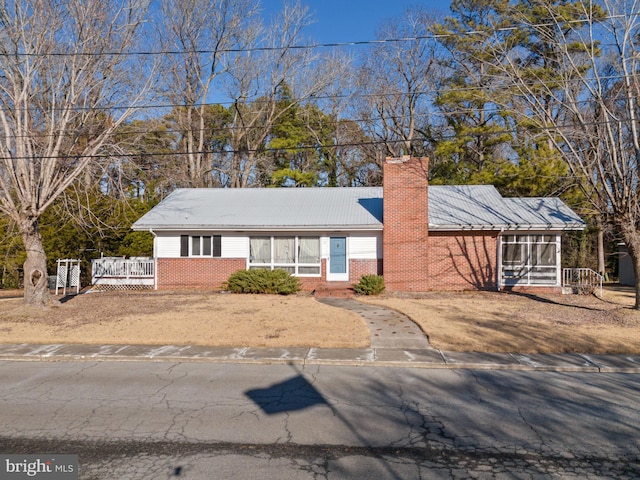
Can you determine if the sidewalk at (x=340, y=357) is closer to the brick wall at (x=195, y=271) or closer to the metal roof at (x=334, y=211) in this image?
the metal roof at (x=334, y=211)

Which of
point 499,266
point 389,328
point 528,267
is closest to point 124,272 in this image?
point 389,328

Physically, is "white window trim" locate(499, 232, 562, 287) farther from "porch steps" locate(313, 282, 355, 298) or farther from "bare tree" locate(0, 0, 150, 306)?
"bare tree" locate(0, 0, 150, 306)

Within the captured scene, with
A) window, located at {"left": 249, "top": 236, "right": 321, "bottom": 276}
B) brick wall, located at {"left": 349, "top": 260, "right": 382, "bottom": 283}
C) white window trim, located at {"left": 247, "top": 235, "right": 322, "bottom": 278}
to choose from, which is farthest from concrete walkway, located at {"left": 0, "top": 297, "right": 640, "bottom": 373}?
window, located at {"left": 249, "top": 236, "right": 321, "bottom": 276}

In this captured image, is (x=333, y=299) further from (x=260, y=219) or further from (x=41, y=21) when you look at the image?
(x=41, y=21)

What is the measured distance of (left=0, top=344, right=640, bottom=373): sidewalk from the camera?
909 centimetres

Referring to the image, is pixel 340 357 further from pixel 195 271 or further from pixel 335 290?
pixel 195 271

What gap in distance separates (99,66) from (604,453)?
16.5 m

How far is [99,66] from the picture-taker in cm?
1569

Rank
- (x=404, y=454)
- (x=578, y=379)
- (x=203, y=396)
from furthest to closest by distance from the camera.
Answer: (x=578, y=379) < (x=203, y=396) < (x=404, y=454)

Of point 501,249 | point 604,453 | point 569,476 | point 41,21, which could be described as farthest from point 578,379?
point 41,21

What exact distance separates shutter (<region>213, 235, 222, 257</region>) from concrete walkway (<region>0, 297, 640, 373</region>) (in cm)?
1211

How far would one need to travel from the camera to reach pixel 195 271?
22.6m

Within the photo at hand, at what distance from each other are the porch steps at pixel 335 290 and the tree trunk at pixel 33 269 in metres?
9.65

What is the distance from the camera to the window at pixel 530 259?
21.7m
